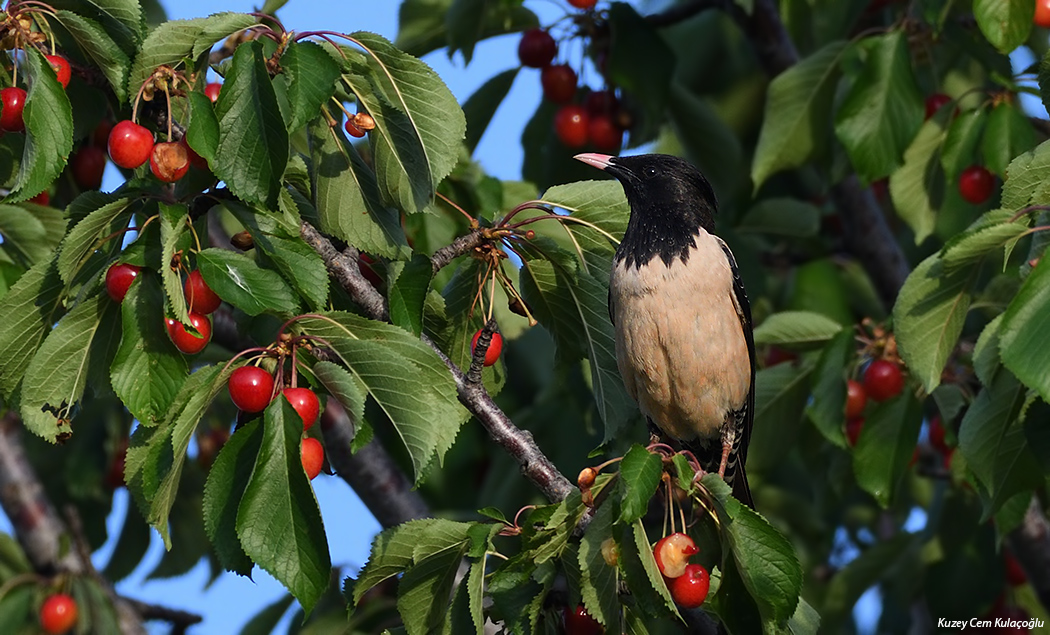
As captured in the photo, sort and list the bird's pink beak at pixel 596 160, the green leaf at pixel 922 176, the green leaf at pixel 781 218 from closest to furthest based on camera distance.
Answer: the bird's pink beak at pixel 596 160 < the green leaf at pixel 922 176 < the green leaf at pixel 781 218

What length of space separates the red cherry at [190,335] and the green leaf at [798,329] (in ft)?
10.2

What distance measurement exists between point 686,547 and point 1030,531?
366 centimetres

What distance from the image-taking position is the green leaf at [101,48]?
11.3 feet

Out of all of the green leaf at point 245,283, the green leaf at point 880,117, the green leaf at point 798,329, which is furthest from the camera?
the green leaf at point 798,329

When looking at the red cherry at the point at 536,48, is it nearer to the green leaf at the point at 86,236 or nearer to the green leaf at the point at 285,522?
the green leaf at the point at 86,236

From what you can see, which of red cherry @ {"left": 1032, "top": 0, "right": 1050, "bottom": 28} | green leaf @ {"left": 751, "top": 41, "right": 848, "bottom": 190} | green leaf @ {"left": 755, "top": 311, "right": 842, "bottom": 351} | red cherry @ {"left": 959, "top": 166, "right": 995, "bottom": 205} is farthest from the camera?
green leaf @ {"left": 751, "top": 41, "right": 848, "bottom": 190}

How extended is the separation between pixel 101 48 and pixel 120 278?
678 millimetres

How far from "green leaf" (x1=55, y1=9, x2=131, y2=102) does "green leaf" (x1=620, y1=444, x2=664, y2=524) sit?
173cm

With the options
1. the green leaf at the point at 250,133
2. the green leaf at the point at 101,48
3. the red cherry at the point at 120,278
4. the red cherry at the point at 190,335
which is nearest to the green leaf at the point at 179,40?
the green leaf at the point at 101,48

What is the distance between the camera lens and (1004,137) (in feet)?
17.4

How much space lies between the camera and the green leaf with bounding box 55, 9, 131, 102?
11.3ft

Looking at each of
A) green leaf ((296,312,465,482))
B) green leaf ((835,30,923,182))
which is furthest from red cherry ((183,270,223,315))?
green leaf ((835,30,923,182))

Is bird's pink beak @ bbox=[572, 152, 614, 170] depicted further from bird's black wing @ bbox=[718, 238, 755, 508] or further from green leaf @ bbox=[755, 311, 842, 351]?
green leaf @ bbox=[755, 311, 842, 351]

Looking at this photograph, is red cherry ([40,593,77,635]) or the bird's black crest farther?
red cherry ([40,593,77,635])
